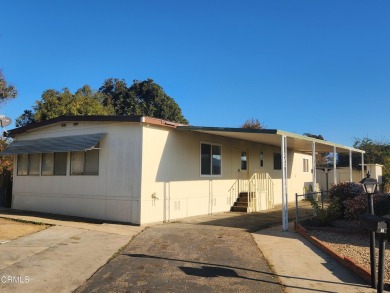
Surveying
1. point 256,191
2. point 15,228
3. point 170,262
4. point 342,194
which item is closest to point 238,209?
point 256,191

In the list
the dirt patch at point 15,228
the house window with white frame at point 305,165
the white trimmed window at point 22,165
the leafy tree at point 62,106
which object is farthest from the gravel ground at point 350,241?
the leafy tree at point 62,106

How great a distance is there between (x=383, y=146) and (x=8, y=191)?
30192 mm

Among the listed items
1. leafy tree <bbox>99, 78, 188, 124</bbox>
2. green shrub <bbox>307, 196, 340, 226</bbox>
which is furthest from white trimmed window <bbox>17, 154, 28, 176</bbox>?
leafy tree <bbox>99, 78, 188, 124</bbox>

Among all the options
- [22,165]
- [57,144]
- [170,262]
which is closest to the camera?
[170,262]

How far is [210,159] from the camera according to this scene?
547 inches

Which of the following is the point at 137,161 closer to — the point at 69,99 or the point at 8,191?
the point at 8,191

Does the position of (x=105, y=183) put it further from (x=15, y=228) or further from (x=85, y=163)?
(x=15, y=228)

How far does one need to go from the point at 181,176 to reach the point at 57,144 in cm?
423

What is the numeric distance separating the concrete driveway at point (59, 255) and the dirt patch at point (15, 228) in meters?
0.34

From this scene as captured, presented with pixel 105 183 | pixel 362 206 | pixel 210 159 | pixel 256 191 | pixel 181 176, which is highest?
pixel 210 159

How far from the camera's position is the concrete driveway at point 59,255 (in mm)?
5512

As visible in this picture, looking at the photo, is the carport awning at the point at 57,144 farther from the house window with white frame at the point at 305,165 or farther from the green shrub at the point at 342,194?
the house window with white frame at the point at 305,165

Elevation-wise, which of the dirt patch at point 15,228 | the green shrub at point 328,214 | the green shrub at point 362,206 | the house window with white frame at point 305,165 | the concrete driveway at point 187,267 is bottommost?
the concrete driveway at point 187,267

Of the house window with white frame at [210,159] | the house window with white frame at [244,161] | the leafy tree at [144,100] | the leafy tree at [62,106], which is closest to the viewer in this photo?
the house window with white frame at [210,159]
